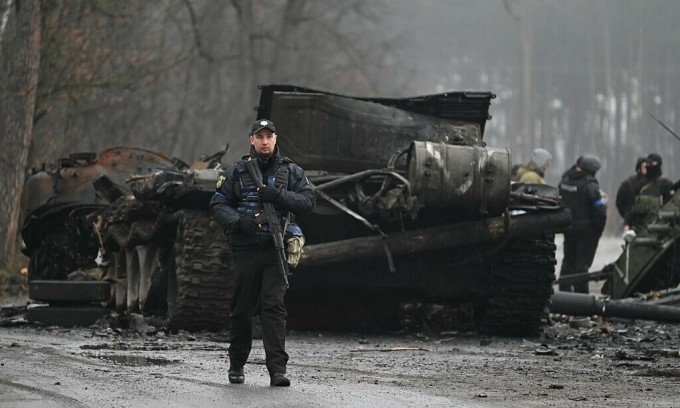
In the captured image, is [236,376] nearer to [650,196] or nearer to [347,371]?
[347,371]

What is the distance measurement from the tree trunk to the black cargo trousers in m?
15.1

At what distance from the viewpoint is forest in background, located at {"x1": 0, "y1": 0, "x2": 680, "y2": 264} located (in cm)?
2881

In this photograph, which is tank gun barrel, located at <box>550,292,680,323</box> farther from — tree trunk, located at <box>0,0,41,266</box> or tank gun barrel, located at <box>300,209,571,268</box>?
tree trunk, located at <box>0,0,41,266</box>

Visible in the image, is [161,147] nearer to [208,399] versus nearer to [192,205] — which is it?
[192,205]

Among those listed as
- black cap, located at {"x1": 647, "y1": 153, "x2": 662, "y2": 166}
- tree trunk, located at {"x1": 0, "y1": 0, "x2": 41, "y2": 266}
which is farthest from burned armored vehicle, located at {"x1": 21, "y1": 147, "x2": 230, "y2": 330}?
black cap, located at {"x1": 647, "y1": 153, "x2": 662, "y2": 166}

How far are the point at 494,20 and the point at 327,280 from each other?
7974 centimetres

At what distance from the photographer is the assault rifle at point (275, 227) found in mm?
9848

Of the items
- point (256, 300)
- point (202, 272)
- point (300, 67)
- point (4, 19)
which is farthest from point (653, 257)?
point (300, 67)

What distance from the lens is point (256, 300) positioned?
10.1 m

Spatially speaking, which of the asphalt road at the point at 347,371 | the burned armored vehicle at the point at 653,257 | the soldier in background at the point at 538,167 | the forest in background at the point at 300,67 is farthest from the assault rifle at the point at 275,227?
the forest in background at the point at 300,67

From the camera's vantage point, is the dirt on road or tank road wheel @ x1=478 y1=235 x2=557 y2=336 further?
tank road wheel @ x1=478 y1=235 x2=557 y2=336

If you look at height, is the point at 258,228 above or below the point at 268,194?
below

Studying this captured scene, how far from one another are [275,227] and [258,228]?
10 cm

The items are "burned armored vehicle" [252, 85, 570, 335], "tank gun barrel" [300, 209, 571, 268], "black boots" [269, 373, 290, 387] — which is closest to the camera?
"black boots" [269, 373, 290, 387]
